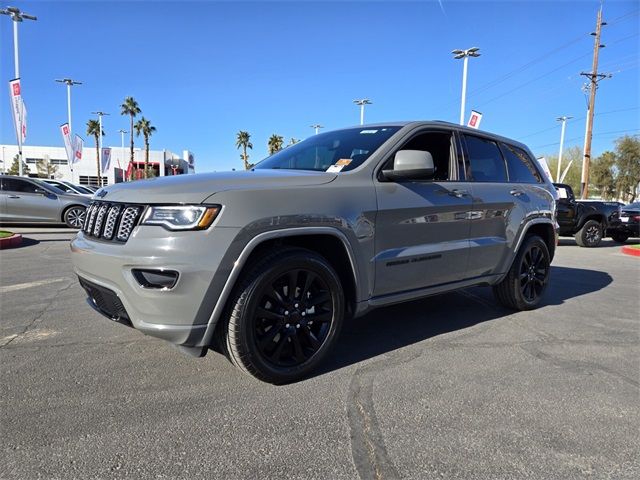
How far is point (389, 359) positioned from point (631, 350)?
2.24 meters

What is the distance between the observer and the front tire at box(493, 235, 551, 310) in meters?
4.97

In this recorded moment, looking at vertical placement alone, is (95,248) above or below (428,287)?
above

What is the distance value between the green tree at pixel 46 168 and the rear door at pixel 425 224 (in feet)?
245

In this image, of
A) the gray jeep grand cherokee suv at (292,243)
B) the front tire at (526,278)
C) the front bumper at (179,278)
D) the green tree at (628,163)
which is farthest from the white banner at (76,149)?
the green tree at (628,163)

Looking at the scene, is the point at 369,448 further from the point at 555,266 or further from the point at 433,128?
the point at 555,266

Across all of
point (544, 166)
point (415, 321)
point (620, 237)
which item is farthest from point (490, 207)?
point (544, 166)

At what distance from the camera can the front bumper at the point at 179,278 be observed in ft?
8.71

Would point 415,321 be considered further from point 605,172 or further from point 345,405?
point 605,172

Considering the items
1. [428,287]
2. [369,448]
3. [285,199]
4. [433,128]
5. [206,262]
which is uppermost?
[433,128]

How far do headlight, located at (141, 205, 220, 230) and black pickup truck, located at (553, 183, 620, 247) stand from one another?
13012mm

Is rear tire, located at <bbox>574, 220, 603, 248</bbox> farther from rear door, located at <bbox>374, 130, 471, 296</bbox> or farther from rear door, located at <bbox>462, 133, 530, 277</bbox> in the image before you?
rear door, located at <bbox>374, 130, 471, 296</bbox>

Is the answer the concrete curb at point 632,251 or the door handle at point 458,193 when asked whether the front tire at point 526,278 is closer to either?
the door handle at point 458,193

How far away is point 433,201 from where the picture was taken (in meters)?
3.88

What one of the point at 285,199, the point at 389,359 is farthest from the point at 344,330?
the point at 285,199
